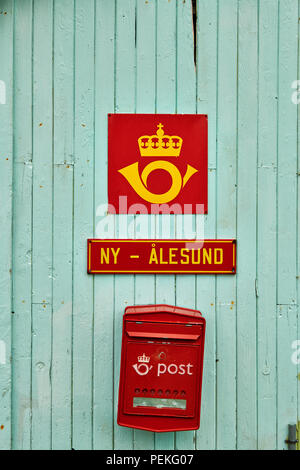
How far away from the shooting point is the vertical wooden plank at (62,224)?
2131mm

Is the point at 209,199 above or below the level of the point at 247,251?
above

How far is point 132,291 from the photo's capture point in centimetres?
215

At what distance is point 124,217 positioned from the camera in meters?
2.14

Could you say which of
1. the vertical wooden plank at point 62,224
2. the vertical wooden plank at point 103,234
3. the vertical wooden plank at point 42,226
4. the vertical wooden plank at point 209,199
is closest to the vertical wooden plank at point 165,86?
the vertical wooden plank at point 209,199

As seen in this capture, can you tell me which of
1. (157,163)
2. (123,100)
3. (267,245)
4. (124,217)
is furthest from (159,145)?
(267,245)

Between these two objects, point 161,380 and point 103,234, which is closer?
point 161,380

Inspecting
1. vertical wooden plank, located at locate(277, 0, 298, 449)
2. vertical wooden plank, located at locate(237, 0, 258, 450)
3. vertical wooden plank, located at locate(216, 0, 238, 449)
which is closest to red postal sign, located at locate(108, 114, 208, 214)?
vertical wooden plank, located at locate(216, 0, 238, 449)

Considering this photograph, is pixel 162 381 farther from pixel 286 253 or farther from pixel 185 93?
pixel 185 93

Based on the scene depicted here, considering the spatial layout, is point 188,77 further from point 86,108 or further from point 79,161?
point 79,161

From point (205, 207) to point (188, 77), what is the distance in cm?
72

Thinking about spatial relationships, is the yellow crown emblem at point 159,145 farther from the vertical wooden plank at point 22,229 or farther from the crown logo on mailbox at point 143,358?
the crown logo on mailbox at point 143,358

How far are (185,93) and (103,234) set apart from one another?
903 millimetres

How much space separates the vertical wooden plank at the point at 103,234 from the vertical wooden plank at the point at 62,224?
14 centimetres

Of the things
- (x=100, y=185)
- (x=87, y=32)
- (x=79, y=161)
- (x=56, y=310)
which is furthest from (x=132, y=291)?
(x=87, y=32)
